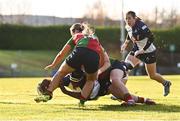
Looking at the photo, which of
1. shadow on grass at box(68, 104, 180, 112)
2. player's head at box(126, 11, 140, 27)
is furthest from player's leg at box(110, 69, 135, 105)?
player's head at box(126, 11, 140, 27)

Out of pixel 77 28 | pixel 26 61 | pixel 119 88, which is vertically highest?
pixel 77 28

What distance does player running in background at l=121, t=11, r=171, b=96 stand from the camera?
41.9 feet

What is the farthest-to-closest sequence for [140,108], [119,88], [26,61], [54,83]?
[26,61] < [54,83] < [119,88] < [140,108]

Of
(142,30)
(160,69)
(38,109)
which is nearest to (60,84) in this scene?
(38,109)

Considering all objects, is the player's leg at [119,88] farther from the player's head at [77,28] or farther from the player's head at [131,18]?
the player's head at [131,18]

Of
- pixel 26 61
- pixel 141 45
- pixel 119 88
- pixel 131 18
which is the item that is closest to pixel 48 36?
pixel 26 61

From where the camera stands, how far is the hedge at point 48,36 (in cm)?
6906

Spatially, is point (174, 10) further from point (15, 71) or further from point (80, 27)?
point (80, 27)

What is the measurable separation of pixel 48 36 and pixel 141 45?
5646 cm

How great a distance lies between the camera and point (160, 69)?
65875 mm

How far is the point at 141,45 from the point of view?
43.8 feet

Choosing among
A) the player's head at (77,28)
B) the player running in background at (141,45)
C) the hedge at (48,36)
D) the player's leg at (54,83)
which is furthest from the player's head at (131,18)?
the hedge at (48,36)

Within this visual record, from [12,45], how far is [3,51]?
149 cm

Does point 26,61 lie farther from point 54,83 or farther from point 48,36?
point 54,83
